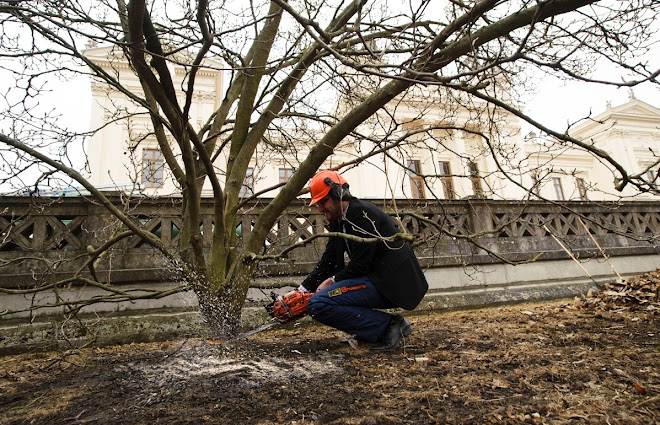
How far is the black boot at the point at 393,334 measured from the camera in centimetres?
378

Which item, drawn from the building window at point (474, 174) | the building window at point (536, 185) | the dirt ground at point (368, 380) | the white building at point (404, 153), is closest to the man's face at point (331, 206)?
the dirt ground at point (368, 380)

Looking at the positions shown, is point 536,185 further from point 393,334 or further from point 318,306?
point 318,306

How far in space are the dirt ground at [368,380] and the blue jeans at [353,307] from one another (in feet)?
0.87

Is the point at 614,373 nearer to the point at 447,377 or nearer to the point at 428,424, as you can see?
the point at 447,377

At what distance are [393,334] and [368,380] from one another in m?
1.11

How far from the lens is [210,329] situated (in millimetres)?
4168

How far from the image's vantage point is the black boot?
3781mm

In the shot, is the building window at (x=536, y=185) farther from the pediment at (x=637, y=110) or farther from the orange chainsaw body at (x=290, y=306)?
the pediment at (x=637, y=110)

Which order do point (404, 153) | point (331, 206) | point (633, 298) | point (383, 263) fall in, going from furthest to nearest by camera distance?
1. point (404, 153)
2. point (633, 298)
3. point (331, 206)
4. point (383, 263)

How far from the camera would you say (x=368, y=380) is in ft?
9.07

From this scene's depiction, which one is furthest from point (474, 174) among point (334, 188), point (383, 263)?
point (334, 188)

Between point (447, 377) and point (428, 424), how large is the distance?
0.85m

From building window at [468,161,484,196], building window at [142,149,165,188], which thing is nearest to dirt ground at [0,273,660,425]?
building window at [468,161,484,196]

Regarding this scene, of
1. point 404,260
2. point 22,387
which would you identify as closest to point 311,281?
point 404,260
